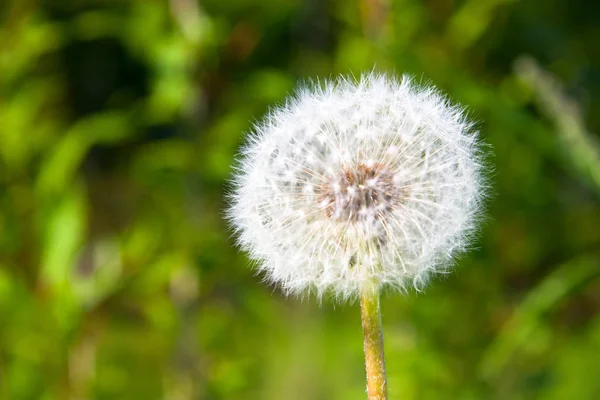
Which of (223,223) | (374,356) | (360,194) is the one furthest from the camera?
(223,223)

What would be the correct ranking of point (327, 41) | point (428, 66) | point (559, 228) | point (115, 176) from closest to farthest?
point (428, 66)
point (559, 228)
point (327, 41)
point (115, 176)

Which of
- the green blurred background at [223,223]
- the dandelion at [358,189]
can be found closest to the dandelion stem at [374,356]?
the dandelion at [358,189]

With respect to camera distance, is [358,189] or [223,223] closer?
[358,189]

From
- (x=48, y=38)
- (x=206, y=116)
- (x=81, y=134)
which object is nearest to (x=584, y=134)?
(x=206, y=116)

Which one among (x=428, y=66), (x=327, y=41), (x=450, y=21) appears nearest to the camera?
(x=428, y=66)

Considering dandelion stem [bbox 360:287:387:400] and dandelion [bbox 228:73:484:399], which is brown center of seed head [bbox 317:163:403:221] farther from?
dandelion stem [bbox 360:287:387:400]

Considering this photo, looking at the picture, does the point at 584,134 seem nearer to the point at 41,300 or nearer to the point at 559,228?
the point at 559,228

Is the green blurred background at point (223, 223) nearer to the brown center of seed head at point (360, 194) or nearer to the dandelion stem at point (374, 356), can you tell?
the brown center of seed head at point (360, 194)

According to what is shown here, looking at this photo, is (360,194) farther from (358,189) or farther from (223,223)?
(223,223)

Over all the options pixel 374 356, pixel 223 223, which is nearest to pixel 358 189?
pixel 374 356
